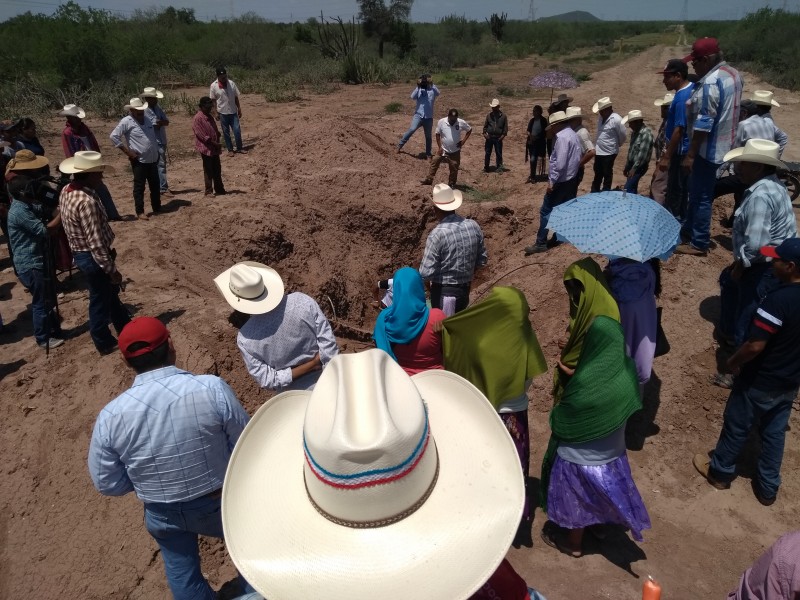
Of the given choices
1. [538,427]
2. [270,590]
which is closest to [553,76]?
[538,427]

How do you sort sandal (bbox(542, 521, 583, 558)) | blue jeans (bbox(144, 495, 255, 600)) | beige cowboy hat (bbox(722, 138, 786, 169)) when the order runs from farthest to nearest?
beige cowboy hat (bbox(722, 138, 786, 169)) → sandal (bbox(542, 521, 583, 558)) → blue jeans (bbox(144, 495, 255, 600))

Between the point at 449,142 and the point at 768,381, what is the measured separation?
7.80 m

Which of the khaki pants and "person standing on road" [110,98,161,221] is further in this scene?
the khaki pants

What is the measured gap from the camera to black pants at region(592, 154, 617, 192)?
8.39 m

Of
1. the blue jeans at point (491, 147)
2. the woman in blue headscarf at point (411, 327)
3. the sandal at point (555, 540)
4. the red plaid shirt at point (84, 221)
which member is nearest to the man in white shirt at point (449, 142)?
the blue jeans at point (491, 147)

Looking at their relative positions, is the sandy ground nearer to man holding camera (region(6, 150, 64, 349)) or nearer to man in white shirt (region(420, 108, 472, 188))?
man holding camera (region(6, 150, 64, 349))

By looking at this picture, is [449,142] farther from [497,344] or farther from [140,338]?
[140,338]

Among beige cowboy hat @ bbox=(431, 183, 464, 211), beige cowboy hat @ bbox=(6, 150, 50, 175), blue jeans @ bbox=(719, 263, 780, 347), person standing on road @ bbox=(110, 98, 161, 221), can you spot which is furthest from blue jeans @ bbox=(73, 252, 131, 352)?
blue jeans @ bbox=(719, 263, 780, 347)

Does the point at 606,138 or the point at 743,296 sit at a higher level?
the point at 606,138

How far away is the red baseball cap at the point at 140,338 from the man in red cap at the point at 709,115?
5.61 m

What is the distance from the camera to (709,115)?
213 inches

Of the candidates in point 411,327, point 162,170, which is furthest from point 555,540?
point 162,170

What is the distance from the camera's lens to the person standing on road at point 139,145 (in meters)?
7.83

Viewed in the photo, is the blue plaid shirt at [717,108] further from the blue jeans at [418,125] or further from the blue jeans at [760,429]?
the blue jeans at [418,125]
